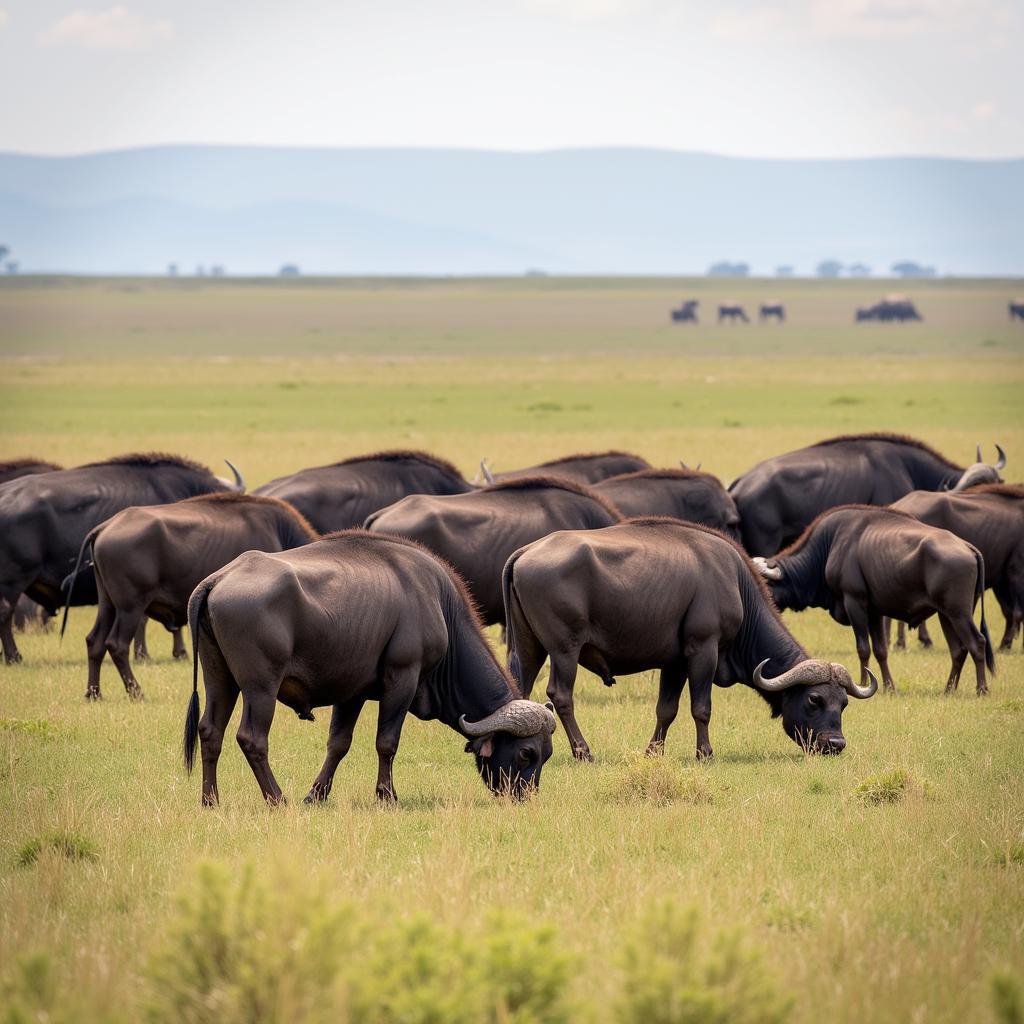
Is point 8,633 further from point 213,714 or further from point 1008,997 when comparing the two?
point 1008,997

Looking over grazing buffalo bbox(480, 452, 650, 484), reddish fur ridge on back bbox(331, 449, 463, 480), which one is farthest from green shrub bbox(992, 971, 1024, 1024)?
grazing buffalo bbox(480, 452, 650, 484)

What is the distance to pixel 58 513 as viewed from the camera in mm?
15656

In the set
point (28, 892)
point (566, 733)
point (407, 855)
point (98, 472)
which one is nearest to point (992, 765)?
point (566, 733)

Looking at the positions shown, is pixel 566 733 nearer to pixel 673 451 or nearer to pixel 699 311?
pixel 673 451

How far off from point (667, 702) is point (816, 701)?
44.0 inches

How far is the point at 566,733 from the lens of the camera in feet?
38.9

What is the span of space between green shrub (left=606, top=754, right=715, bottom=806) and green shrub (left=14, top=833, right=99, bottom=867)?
3.40 metres

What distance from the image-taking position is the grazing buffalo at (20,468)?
17750 mm

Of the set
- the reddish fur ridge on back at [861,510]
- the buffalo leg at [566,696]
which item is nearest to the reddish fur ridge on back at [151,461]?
the reddish fur ridge on back at [861,510]

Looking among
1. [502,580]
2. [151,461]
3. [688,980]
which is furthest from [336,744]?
[151,461]

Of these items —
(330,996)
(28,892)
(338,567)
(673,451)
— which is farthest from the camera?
(673,451)

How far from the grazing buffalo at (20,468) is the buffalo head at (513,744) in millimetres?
9355

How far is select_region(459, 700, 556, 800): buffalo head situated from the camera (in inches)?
392

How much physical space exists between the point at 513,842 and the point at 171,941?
11.3ft
